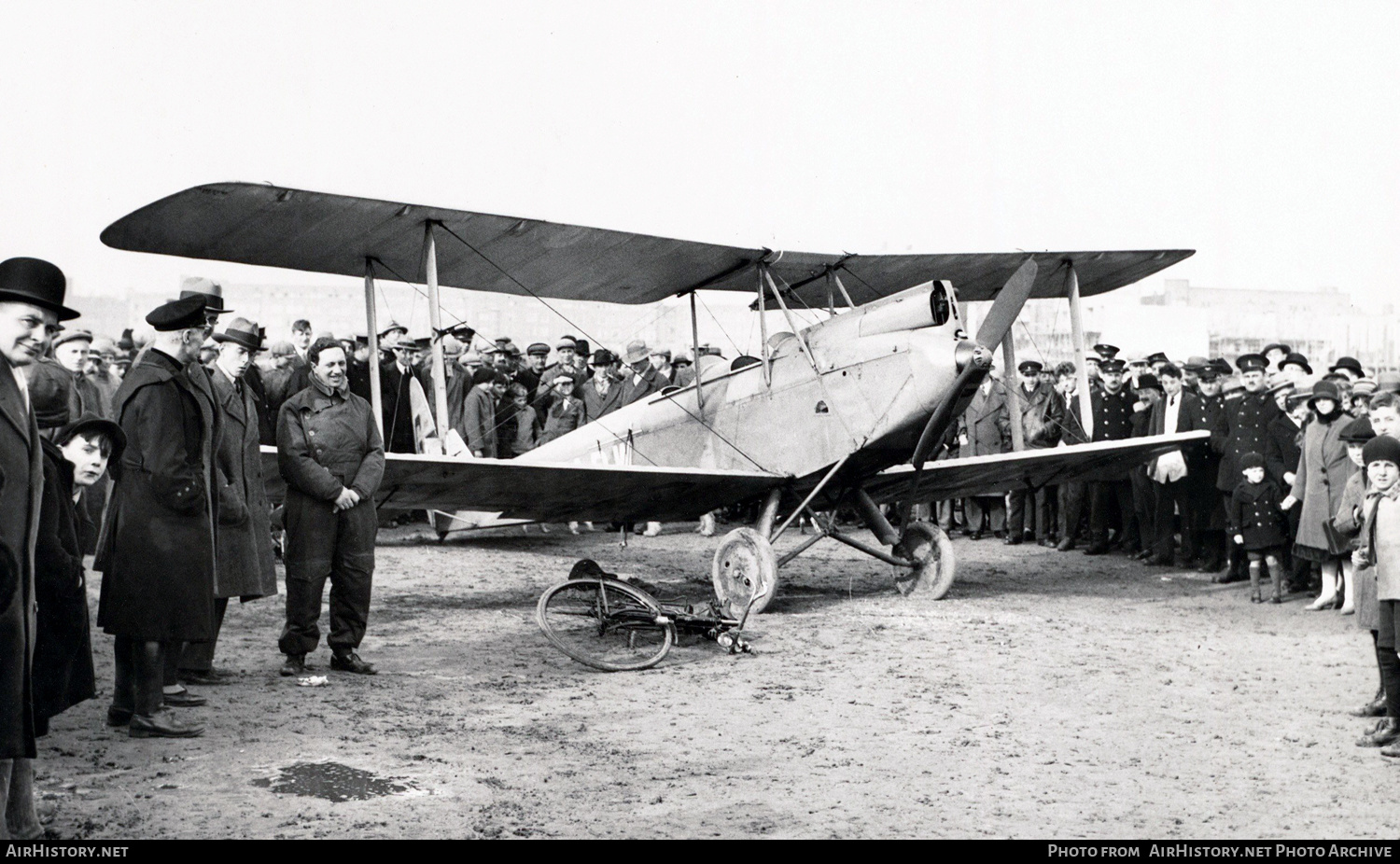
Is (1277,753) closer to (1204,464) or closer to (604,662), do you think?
(604,662)

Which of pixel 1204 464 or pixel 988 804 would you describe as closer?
pixel 988 804

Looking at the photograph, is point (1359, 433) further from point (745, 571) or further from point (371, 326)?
point (371, 326)

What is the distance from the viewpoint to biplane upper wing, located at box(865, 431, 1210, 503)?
1118 cm

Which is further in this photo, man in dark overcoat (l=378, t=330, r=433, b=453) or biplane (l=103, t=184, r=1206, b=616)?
man in dark overcoat (l=378, t=330, r=433, b=453)

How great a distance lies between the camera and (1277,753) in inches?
233

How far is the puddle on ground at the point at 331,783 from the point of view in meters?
5.12

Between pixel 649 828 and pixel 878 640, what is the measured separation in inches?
179

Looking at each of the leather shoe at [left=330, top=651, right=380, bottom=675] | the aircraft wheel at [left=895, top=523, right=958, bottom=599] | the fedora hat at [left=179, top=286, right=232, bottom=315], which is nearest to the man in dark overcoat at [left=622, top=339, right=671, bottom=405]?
the aircraft wheel at [left=895, top=523, right=958, bottom=599]

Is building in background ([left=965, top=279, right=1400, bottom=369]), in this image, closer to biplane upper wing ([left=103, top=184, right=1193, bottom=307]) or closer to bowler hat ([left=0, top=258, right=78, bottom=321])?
biplane upper wing ([left=103, top=184, right=1193, bottom=307])

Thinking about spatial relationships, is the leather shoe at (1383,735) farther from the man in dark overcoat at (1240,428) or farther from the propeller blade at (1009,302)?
the man in dark overcoat at (1240,428)

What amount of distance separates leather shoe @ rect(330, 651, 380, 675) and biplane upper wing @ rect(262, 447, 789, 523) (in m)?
1.54

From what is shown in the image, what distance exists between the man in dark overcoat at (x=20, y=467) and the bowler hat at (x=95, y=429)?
724 mm

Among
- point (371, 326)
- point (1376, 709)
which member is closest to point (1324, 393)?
point (1376, 709)

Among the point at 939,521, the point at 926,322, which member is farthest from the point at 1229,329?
the point at 926,322
